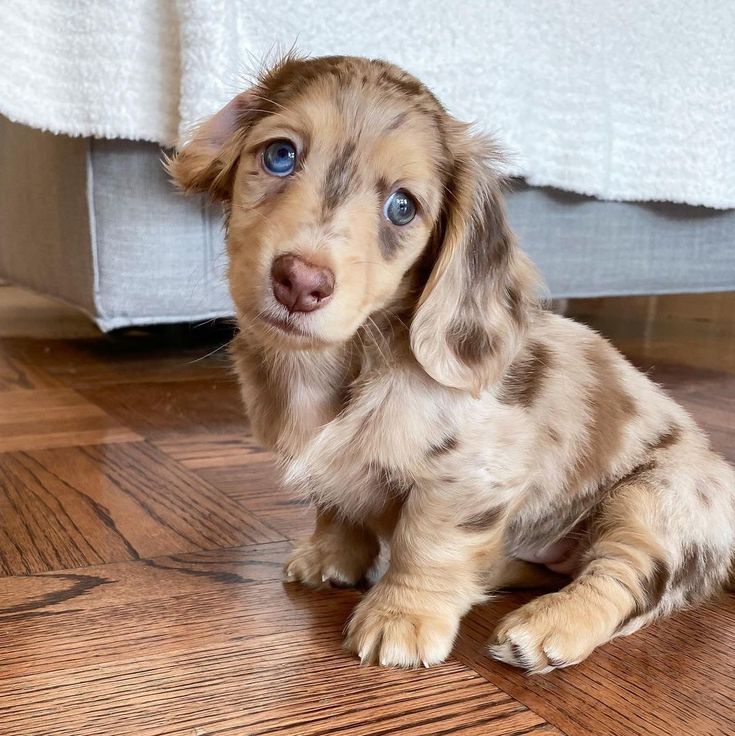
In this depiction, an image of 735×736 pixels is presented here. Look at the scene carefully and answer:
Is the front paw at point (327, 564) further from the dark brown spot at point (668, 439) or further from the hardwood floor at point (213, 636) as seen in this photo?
the dark brown spot at point (668, 439)

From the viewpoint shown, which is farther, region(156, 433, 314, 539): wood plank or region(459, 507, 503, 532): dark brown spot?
region(156, 433, 314, 539): wood plank

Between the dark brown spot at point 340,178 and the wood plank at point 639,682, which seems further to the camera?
the dark brown spot at point 340,178

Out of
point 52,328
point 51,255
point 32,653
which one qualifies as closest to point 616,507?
point 32,653

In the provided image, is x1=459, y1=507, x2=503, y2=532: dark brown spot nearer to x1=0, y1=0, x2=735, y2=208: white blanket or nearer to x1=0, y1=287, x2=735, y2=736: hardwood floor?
x1=0, y1=287, x2=735, y2=736: hardwood floor

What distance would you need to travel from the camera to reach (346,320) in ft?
3.08

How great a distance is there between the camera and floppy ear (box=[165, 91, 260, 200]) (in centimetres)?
115

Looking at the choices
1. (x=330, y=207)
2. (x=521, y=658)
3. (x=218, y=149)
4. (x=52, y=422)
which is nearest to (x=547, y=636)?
(x=521, y=658)

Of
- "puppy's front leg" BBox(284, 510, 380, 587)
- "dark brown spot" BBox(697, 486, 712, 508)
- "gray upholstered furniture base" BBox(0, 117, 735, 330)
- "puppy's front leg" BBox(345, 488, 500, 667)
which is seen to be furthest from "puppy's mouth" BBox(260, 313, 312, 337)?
"gray upholstered furniture base" BBox(0, 117, 735, 330)

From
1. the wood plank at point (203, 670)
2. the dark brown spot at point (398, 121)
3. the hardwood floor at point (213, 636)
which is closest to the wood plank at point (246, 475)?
the hardwood floor at point (213, 636)

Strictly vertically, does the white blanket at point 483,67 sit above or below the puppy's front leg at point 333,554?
above

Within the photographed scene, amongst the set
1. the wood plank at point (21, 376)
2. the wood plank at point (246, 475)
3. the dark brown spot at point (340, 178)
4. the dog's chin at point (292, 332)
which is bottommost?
the wood plank at point (21, 376)

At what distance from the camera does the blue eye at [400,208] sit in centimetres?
102

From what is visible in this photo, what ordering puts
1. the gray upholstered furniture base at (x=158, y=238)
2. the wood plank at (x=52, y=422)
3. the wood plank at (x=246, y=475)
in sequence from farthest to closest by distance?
1. the gray upholstered furniture base at (x=158, y=238)
2. the wood plank at (x=52, y=422)
3. the wood plank at (x=246, y=475)

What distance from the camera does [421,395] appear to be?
1.03 meters
